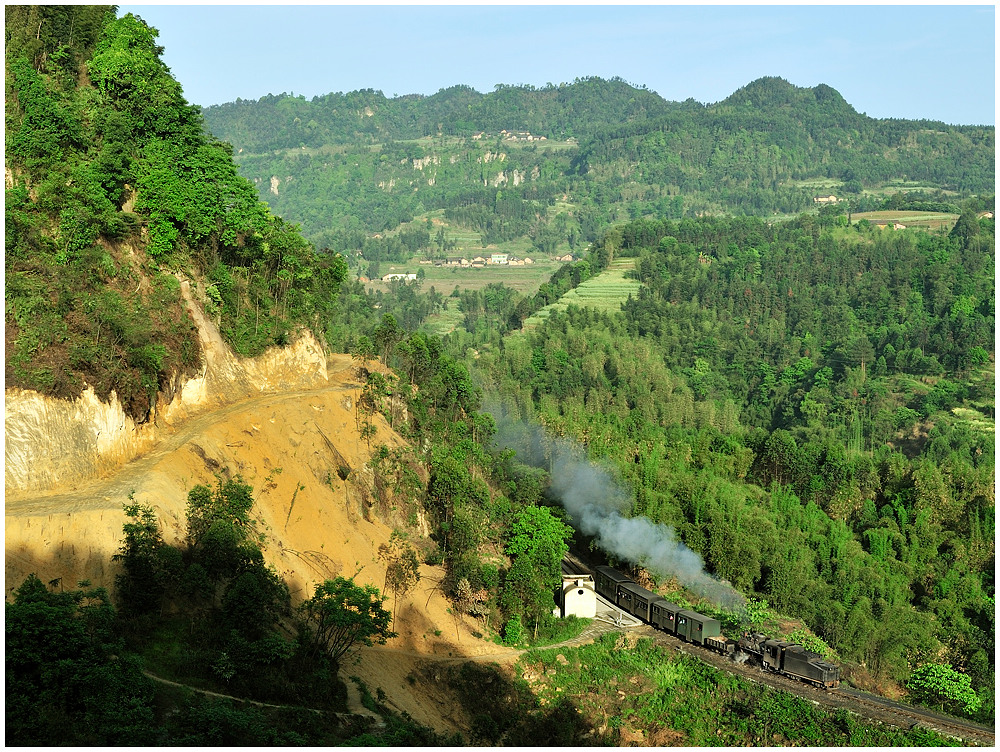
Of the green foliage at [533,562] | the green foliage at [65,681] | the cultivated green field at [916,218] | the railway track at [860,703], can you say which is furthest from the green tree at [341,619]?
the cultivated green field at [916,218]

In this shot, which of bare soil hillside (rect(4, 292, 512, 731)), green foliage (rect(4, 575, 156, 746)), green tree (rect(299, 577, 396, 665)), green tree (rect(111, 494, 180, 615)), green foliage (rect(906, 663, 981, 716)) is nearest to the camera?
green foliage (rect(4, 575, 156, 746))

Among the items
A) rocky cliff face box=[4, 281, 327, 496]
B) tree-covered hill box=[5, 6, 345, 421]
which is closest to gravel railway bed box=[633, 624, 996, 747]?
rocky cliff face box=[4, 281, 327, 496]

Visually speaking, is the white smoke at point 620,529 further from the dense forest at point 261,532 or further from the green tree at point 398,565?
the green tree at point 398,565

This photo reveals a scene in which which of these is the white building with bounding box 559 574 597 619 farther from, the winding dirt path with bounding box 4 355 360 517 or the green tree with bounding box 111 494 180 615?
the green tree with bounding box 111 494 180 615

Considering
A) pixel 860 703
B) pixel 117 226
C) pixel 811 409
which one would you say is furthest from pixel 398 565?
pixel 811 409

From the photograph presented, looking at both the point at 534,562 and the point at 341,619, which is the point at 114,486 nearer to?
the point at 341,619

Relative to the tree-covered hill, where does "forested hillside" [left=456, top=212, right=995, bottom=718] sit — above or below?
below
